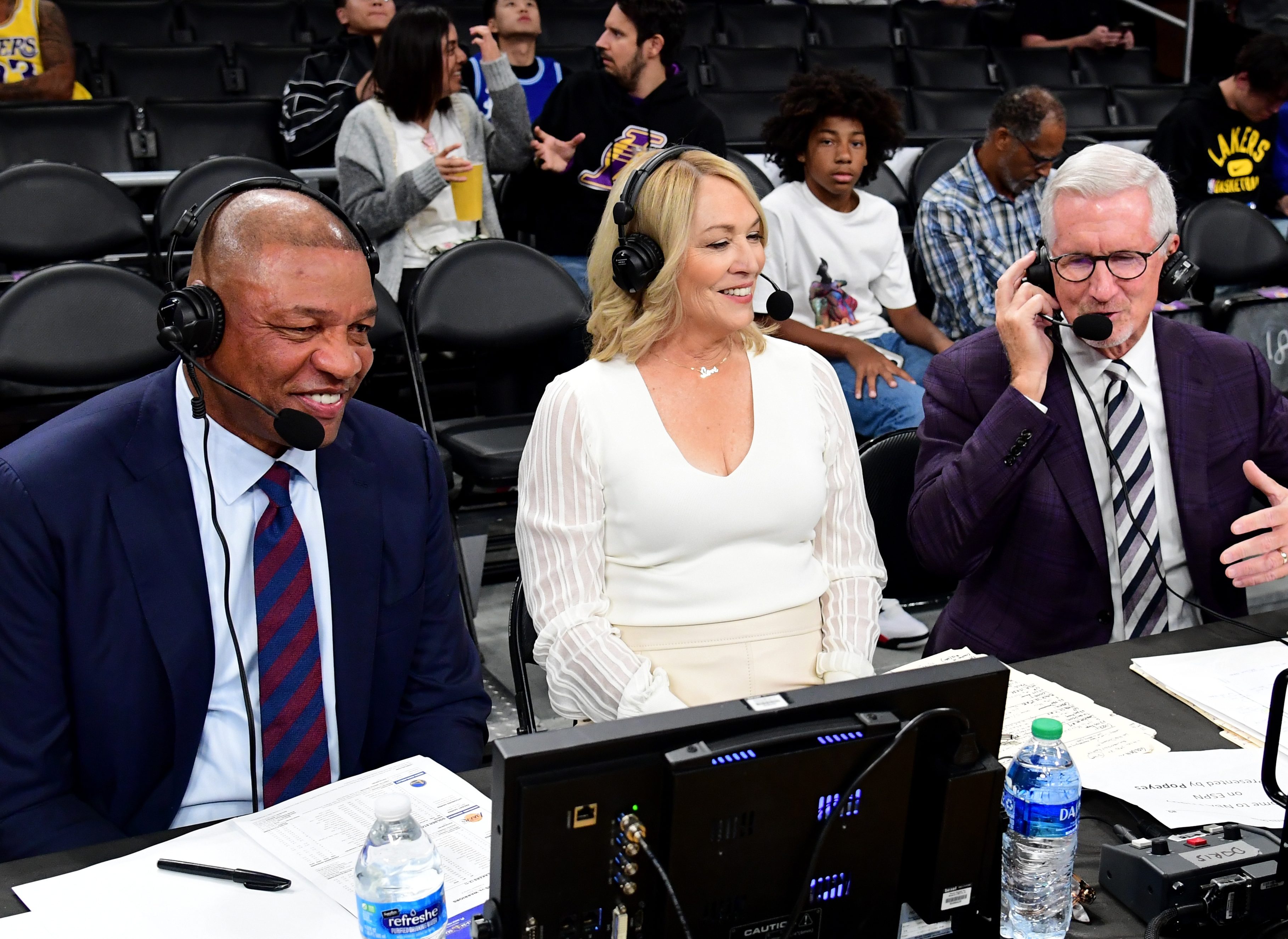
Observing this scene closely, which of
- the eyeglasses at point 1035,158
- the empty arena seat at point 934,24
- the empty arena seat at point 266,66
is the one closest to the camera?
the eyeglasses at point 1035,158

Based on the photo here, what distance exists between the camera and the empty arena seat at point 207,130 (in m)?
4.84

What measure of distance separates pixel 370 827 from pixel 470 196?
318 centimetres

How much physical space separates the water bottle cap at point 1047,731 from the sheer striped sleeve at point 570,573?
719 millimetres

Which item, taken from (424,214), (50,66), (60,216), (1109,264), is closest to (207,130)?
(50,66)

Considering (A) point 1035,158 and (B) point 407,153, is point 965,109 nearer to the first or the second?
(A) point 1035,158

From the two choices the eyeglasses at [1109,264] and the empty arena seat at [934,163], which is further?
the empty arena seat at [934,163]

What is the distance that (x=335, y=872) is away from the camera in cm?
123

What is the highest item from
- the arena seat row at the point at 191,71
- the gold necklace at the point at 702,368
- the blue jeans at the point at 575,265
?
the arena seat row at the point at 191,71

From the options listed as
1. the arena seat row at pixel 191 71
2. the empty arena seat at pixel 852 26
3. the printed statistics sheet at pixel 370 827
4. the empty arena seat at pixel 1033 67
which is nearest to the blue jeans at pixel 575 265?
the arena seat row at pixel 191 71

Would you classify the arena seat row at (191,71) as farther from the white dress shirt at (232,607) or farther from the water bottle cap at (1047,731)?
the water bottle cap at (1047,731)

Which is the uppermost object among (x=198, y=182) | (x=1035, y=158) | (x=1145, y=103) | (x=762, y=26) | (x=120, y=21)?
(x=762, y=26)

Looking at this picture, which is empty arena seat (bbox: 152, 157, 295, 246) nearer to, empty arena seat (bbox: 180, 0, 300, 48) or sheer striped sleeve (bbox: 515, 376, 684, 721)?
sheer striped sleeve (bbox: 515, 376, 684, 721)

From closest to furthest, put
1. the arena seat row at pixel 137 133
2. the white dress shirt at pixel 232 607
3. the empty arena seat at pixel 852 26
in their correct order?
1. the white dress shirt at pixel 232 607
2. the arena seat row at pixel 137 133
3. the empty arena seat at pixel 852 26

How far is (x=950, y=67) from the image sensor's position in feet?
23.1
